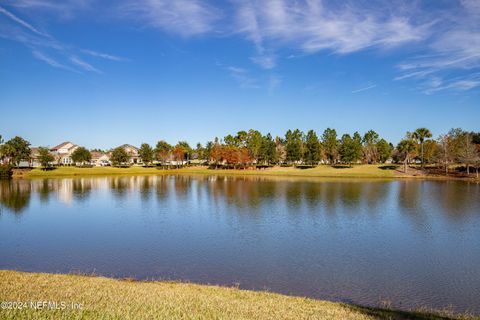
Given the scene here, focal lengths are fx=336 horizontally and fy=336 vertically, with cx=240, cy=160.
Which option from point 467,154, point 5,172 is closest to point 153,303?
point 467,154

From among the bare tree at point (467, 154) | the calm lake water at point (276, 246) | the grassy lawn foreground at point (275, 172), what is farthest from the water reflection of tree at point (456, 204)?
the grassy lawn foreground at point (275, 172)

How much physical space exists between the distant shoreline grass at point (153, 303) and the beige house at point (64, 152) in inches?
6592

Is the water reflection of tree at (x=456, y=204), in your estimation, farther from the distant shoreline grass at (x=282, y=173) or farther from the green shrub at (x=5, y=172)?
the green shrub at (x=5, y=172)

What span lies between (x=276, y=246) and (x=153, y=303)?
51.8 ft

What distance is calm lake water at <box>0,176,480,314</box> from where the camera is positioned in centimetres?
1830

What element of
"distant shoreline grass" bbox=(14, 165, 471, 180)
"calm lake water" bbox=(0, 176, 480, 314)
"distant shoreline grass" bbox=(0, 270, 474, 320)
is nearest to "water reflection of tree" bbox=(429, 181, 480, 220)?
"calm lake water" bbox=(0, 176, 480, 314)

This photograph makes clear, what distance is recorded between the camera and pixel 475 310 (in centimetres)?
1506

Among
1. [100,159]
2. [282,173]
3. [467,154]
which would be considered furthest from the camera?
[100,159]

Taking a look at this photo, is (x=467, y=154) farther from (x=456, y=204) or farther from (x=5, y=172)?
(x=5, y=172)

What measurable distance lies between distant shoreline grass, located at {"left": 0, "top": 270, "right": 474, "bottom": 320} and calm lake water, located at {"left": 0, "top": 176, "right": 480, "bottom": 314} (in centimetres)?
379

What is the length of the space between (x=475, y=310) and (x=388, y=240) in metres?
13.1

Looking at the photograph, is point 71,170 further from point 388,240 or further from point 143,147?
point 388,240

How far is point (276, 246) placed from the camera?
25594 millimetres

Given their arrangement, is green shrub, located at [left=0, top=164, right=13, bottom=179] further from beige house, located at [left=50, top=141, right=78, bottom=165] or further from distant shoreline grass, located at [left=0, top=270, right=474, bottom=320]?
distant shoreline grass, located at [left=0, top=270, right=474, bottom=320]
